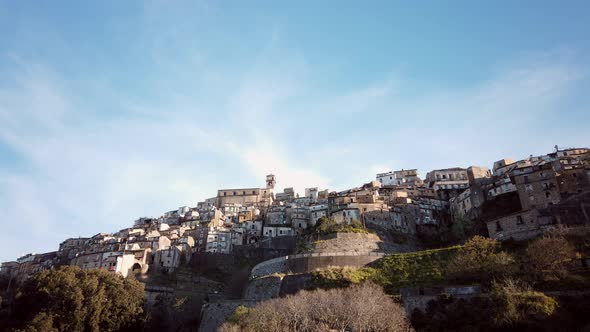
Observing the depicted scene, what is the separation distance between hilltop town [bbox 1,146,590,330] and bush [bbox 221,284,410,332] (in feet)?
48.9

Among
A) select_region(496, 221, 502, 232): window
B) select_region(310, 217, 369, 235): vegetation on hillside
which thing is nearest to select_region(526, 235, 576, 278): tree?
select_region(496, 221, 502, 232): window

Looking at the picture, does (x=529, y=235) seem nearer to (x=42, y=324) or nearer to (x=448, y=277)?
(x=448, y=277)

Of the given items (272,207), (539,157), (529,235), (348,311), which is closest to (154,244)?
(272,207)

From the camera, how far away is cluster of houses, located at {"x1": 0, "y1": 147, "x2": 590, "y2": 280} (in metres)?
55.3

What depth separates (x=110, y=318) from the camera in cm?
4909

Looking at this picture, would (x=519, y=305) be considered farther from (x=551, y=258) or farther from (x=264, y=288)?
(x=264, y=288)

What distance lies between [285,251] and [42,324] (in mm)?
35566

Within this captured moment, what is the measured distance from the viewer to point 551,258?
125 feet

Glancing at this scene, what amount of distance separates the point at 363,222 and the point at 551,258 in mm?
32522

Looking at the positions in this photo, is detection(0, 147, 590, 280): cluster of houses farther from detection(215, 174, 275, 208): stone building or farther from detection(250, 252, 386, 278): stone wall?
detection(250, 252, 386, 278): stone wall

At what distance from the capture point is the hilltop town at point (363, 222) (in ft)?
180

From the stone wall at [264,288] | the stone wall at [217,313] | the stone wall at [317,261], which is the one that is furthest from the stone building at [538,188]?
the stone wall at [217,313]

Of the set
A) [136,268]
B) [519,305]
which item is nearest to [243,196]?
[136,268]

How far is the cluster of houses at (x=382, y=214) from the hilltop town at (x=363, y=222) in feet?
0.53
